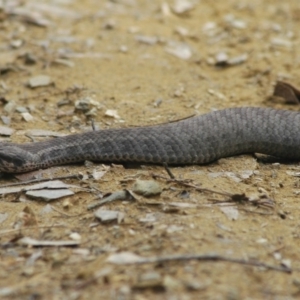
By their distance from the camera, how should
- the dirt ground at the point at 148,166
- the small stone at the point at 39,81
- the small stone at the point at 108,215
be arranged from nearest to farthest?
the dirt ground at the point at 148,166 → the small stone at the point at 108,215 → the small stone at the point at 39,81

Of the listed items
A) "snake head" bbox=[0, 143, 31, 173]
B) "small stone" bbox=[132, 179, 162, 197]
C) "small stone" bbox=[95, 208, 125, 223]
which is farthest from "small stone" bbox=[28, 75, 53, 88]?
"small stone" bbox=[95, 208, 125, 223]

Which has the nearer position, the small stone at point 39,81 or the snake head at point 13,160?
the snake head at point 13,160

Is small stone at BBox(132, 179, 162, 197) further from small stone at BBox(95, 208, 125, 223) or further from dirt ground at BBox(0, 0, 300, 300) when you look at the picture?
small stone at BBox(95, 208, 125, 223)

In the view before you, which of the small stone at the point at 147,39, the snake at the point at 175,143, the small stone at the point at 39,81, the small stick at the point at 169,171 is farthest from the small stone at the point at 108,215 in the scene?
the small stone at the point at 147,39

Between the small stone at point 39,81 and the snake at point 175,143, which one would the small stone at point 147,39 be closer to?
the small stone at point 39,81

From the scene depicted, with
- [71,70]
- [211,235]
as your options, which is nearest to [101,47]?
[71,70]

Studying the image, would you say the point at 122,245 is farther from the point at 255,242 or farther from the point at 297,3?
the point at 297,3
